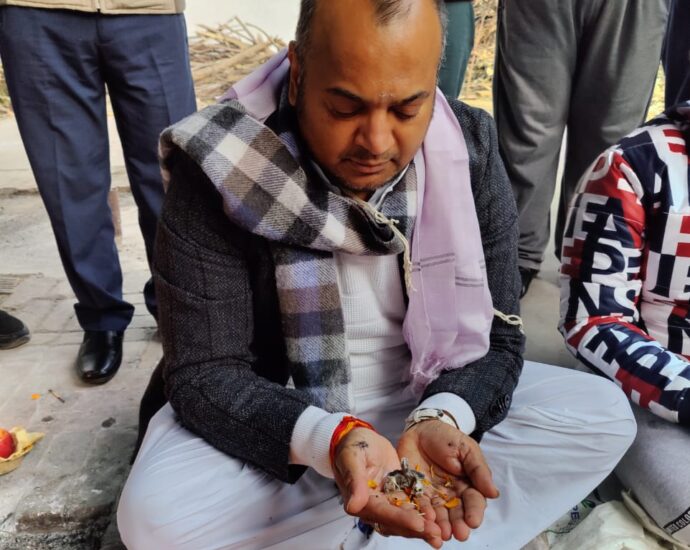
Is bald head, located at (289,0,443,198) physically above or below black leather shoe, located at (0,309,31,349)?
above

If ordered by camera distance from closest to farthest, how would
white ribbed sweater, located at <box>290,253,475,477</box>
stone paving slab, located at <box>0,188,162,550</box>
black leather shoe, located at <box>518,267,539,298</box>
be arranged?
white ribbed sweater, located at <box>290,253,475,477</box>, stone paving slab, located at <box>0,188,162,550</box>, black leather shoe, located at <box>518,267,539,298</box>

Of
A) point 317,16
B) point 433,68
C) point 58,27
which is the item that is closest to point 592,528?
point 433,68

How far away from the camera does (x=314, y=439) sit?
4.30ft

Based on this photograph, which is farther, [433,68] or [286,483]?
[286,483]

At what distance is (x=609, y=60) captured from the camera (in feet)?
8.34

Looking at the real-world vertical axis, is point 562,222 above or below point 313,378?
below

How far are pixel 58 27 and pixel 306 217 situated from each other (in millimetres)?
1253

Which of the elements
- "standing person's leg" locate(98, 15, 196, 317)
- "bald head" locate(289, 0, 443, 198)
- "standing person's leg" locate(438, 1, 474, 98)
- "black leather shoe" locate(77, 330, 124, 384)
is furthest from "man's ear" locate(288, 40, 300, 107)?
"black leather shoe" locate(77, 330, 124, 384)

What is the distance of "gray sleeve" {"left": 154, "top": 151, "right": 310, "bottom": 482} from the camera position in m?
1.37

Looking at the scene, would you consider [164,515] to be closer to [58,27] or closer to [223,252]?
[223,252]

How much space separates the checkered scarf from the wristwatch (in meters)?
0.16

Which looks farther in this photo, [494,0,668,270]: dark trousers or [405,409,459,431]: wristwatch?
[494,0,668,270]: dark trousers

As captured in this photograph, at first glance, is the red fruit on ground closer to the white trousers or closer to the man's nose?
the white trousers

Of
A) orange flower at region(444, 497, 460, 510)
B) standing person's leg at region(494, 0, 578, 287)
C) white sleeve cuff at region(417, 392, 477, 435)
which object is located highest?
standing person's leg at region(494, 0, 578, 287)
